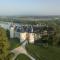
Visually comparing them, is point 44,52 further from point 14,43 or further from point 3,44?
point 3,44

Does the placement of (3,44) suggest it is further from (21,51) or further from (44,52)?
(44,52)

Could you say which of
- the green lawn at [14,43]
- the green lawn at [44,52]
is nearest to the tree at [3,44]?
the green lawn at [14,43]

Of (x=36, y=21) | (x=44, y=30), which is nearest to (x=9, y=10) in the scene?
(x=36, y=21)

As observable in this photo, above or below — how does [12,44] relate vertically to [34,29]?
below

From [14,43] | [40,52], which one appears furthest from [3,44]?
[40,52]

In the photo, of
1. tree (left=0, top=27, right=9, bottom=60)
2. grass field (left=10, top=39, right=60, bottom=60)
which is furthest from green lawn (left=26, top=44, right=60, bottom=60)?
tree (left=0, top=27, right=9, bottom=60)

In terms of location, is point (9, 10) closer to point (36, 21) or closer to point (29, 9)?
point (29, 9)

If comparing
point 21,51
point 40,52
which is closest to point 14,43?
point 21,51

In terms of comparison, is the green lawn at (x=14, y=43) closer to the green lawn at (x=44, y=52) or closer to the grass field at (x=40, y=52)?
the grass field at (x=40, y=52)
